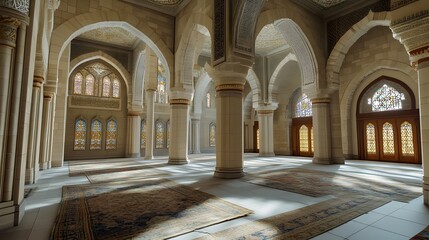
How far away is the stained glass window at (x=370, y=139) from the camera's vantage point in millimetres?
10367

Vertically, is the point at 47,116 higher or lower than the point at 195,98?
lower

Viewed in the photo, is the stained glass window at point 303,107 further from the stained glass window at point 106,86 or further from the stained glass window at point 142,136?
the stained glass window at point 106,86

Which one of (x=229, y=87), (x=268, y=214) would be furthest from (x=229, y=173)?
(x=268, y=214)

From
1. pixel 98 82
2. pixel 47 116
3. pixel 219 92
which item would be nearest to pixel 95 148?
pixel 98 82

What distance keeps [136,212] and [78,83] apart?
12.0m

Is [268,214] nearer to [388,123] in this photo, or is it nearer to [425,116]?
[425,116]

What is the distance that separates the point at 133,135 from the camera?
12906 millimetres

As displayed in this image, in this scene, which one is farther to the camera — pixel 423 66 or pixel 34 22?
pixel 423 66

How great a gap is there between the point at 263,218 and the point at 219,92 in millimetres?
3517

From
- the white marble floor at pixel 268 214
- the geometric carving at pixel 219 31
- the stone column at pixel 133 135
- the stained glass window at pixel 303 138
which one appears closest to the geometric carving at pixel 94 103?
the stone column at pixel 133 135

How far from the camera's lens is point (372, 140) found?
10445 millimetres

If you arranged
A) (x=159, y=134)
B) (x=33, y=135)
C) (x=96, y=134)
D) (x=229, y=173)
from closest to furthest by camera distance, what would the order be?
1. (x=33, y=135)
2. (x=229, y=173)
3. (x=96, y=134)
4. (x=159, y=134)

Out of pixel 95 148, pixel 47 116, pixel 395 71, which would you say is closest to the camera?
pixel 47 116

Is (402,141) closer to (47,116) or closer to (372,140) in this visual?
(372,140)
